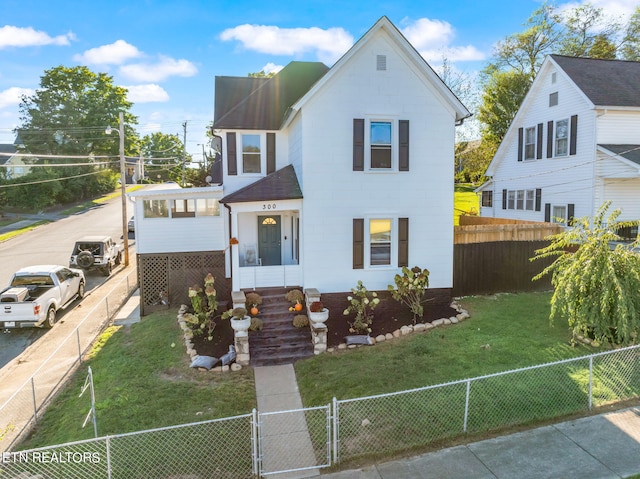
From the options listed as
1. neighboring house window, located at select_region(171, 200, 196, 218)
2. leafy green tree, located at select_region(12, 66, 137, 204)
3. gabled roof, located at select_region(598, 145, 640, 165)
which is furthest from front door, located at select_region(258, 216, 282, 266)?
leafy green tree, located at select_region(12, 66, 137, 204)

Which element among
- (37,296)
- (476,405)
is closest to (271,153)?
(37,296)

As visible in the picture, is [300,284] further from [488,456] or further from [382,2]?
[382,2]

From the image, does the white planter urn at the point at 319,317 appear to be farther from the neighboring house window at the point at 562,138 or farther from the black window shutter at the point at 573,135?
the neighboring house window at the point at 562,138

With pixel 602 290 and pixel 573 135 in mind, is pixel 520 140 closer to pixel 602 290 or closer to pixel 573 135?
pixel 573 135

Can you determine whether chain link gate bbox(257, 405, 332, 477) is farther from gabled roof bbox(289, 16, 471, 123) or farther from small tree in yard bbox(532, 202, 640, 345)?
gabled roof bbox(289, 16, 471, 123)

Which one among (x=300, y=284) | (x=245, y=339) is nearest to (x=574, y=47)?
(x=300, y=284)
